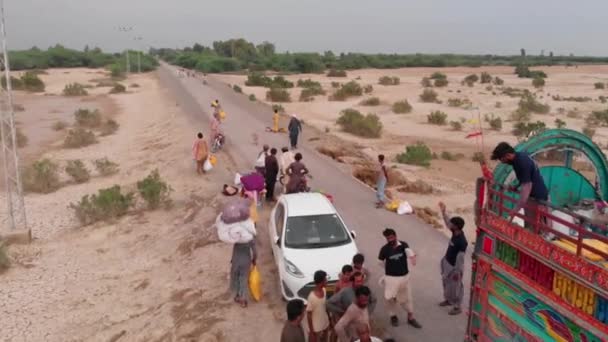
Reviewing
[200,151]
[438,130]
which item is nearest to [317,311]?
[200,151]

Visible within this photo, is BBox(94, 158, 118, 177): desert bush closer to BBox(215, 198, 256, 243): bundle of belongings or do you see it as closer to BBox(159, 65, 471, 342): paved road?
BBox(159, 65, 471, 342): paved road

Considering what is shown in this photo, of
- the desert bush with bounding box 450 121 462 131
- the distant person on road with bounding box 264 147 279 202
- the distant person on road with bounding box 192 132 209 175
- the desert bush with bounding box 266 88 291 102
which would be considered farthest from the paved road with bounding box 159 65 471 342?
the desert bush with bounding box 266 88 291 102

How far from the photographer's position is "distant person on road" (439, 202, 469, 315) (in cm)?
781

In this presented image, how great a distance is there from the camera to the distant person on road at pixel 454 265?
7.81 meters

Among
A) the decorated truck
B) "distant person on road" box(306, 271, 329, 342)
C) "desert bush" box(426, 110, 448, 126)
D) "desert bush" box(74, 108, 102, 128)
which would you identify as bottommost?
"desert bush" box(74, 108, 102, 128)

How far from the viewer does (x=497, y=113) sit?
132 ft

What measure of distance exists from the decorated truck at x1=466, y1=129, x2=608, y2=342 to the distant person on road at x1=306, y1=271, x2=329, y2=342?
173cm

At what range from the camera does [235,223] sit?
845 cm

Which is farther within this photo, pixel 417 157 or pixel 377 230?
pixel 417 157

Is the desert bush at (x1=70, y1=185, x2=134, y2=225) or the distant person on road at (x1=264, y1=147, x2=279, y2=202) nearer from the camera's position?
the distant person on road at (x1=264, y1=147, x2=279, y2=202)

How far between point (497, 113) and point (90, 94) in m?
40.1

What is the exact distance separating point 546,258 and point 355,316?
2.28 metres

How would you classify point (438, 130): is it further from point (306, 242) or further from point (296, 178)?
point (306, 242)

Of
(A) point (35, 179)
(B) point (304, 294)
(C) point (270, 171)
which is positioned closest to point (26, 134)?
(A) point (35, 179)
